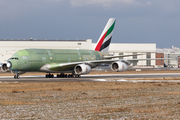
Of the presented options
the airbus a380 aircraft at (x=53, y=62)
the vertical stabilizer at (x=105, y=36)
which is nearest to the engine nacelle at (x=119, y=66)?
the airbus a380 aircraft at (x=53, y=62)

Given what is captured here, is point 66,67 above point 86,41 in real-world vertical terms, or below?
below

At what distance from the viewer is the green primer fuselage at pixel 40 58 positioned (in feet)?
146

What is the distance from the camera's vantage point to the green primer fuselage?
4447 centimetres

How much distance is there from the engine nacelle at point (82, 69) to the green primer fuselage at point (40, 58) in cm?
366

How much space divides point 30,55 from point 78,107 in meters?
30.5

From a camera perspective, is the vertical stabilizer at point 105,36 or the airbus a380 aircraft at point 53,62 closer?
the airbus a380 aircraft at point 53,62

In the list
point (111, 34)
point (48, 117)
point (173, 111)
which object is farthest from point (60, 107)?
point (111, 34)

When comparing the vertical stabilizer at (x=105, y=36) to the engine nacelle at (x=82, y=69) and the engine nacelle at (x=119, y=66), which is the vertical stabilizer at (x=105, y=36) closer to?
the engine nacelle at (x=119, y=66)

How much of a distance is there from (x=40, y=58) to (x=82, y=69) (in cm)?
657

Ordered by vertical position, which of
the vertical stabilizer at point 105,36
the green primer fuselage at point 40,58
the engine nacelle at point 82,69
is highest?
the vertical stabilizer at point 105,36

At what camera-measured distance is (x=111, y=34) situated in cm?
5781

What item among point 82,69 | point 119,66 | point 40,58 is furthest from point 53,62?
point 119,66

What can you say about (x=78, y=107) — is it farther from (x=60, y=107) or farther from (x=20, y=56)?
(x=20, y=56)

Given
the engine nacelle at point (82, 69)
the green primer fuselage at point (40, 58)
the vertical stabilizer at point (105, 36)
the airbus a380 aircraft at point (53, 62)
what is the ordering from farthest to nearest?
the vertical stabilizer at point (105, 36) → the engine nacelle at point (82, 69) → the airbus a380 aircraft at point (53, 62) → the green primer fuselage at point (40, 58)
